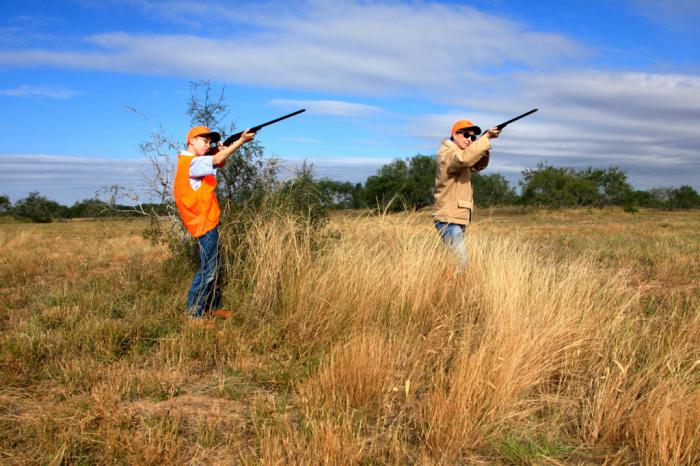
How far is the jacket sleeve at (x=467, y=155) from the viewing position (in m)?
5.48

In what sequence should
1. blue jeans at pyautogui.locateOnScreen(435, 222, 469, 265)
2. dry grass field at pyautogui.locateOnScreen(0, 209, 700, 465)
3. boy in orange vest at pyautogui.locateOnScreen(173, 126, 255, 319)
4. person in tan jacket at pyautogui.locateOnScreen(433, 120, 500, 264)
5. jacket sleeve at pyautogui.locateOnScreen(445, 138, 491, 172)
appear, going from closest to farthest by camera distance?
dry grass field at pyautogui.locateOnScreen(0, 209, 700, 465) → boy in orange vest at pyautogui.locateOnScreen(173, 126, 255, 319) → jacket sleeve at pyautogui.locateOnScreen(445, 138, 491, 172) → blue jeans at pyautogui.locateOnScreen(435, 222, 469, 265) → person in tan jacket at pyautogui.locateOnScreen(433, 120, 500, 264)

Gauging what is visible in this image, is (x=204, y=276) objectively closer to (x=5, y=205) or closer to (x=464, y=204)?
(x=464, y=204)

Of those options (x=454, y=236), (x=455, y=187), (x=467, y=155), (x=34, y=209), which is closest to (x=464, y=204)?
(x=455, y=187)

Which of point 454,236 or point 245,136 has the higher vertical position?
point 245,136

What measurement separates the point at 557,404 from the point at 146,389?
8.97 feet

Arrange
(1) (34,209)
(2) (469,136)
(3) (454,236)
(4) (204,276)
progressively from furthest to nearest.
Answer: (1) (34,209), (2) (469,136), (3) (454,236), (4) (204,276)

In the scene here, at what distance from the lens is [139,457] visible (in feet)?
8.52

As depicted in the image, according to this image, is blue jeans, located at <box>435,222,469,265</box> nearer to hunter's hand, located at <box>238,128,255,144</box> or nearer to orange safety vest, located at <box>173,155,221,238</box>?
hunter's hand, located at <box>238,128,255,144</box>

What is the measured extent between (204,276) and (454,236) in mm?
2810

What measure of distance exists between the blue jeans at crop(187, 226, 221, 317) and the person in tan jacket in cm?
259

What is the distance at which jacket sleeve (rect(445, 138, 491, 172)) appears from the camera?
548 centimetres

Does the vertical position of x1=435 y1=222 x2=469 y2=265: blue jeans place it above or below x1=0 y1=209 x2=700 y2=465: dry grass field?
above

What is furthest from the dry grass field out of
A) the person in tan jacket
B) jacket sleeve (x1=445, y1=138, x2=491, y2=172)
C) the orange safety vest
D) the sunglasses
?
the sunglasses

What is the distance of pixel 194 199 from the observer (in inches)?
202
